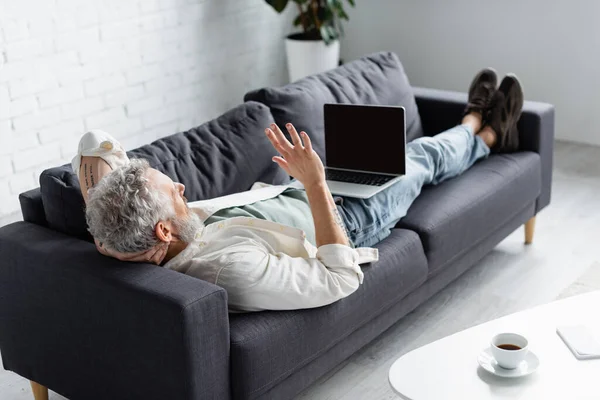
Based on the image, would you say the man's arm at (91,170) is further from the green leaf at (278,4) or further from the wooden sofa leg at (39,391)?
the green leaf at (278,4)

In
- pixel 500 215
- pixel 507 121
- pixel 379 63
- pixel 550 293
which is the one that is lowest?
pixel 550 293

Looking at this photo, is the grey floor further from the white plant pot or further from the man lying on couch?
the white plant pot

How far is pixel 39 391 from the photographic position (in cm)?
237

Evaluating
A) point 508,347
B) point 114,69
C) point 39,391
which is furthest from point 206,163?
point 114,69

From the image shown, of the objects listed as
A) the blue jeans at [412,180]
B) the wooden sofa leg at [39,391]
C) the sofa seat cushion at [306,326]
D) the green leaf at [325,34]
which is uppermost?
the green leaf at [325,34]

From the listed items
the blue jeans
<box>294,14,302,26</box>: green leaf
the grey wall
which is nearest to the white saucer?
the blue jeans

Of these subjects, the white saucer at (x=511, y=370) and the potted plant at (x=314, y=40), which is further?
the potted plant at (x=314, y=40)

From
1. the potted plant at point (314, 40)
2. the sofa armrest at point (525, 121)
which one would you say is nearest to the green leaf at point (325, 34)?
the potted plant at point (314, 40)

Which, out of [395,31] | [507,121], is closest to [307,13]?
[395,31]

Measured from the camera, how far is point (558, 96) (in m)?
4.66

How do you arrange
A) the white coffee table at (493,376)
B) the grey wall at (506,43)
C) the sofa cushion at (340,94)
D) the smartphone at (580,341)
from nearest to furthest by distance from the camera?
the white coffee table at (493,376), the smartphone at (580,341), the sofa cushion at (340,94), the grey wall at (506,43)

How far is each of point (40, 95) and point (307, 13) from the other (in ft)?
5.87

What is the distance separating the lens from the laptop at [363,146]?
277 cm

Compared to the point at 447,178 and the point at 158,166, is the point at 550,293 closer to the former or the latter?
the point at 447,178
